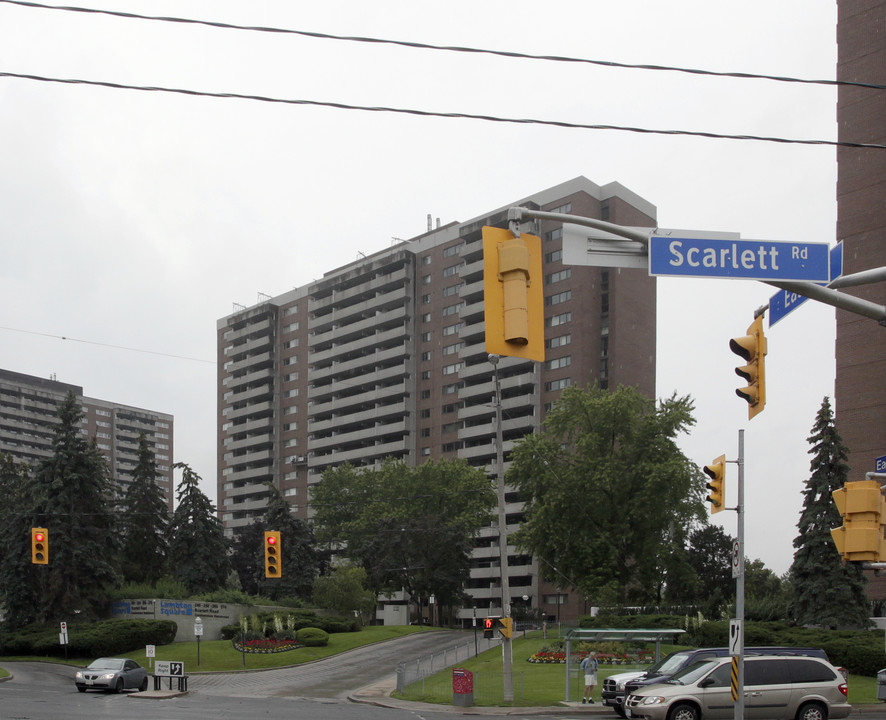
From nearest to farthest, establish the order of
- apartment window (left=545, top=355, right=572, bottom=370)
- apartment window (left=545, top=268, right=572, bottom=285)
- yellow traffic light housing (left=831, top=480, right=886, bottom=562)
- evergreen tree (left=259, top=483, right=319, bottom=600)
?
1. yellow traffic light housing (left=831, top=480, right=886, bottom=562)
2. evergreen tree (left=259, top=483, right=319, bottom=600)
3. apartment window (left=545, top=355, right=572, bottom=370)
4. apartment window (left=545, top=268, right=572, bottom=285)

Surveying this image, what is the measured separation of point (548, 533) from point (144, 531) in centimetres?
3631

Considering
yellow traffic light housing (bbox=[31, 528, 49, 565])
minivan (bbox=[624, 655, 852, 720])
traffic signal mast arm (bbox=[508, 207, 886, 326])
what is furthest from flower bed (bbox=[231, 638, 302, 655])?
traffic signal mast arm (bbox=[508, 207, 886, 326])

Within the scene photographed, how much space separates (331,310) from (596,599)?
81.8 m

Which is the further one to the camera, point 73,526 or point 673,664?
point 73,526

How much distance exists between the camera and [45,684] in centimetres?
4134

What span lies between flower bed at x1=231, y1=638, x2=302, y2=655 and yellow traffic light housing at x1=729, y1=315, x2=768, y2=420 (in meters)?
47.7

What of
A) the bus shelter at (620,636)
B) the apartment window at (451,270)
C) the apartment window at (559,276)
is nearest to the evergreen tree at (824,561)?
the bus shelter at (620,636)

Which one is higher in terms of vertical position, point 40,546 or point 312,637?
point 40,546

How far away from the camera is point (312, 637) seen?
57844mm

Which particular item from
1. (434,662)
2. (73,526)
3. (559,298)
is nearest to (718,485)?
(434,662)

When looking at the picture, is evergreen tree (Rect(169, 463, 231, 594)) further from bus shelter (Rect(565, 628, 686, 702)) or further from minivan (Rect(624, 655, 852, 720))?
minivan (Rect(624, 655, 852, 720))

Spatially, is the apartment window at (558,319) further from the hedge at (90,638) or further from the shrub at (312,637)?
the hedge at (90,638)

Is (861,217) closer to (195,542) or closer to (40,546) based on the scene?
(195,542)

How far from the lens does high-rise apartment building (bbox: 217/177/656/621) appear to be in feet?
343
